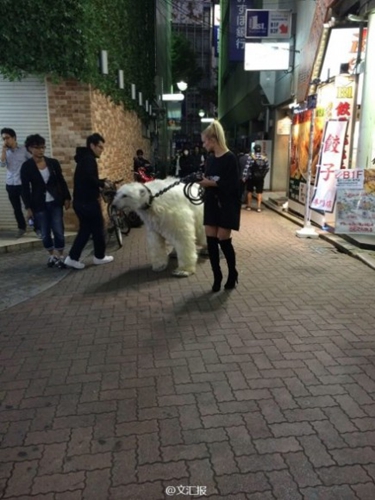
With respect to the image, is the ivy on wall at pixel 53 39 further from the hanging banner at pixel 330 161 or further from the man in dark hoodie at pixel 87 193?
the hanging banner at pixel 330 161

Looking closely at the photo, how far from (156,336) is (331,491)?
2.18 meters

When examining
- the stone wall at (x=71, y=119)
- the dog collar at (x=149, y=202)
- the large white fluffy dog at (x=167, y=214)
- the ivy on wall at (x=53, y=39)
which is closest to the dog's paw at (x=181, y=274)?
the large white fluffy dog at (x=167, y=214)

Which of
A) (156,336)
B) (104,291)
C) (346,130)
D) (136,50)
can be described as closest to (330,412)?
(156,336)

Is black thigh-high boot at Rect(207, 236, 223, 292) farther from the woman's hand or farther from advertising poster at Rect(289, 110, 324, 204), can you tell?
advertising poster at Rect(289, 110, 324, 204)

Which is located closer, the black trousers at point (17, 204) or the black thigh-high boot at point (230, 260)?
the black thigh-high boot at point (230, 260)

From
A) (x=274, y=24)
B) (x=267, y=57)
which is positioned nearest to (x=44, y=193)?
(x=267, y=57)

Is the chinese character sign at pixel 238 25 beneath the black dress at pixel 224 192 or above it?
above

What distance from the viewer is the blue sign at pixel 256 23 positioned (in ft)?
41.9

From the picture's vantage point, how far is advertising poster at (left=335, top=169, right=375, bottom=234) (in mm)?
7035

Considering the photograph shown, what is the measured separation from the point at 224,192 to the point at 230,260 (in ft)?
2.83

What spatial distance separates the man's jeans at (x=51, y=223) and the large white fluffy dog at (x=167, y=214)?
0.96 meters

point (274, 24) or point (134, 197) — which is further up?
point (274, 24)

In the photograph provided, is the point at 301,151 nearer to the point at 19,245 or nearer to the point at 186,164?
the point at 19,245

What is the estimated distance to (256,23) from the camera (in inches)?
507
